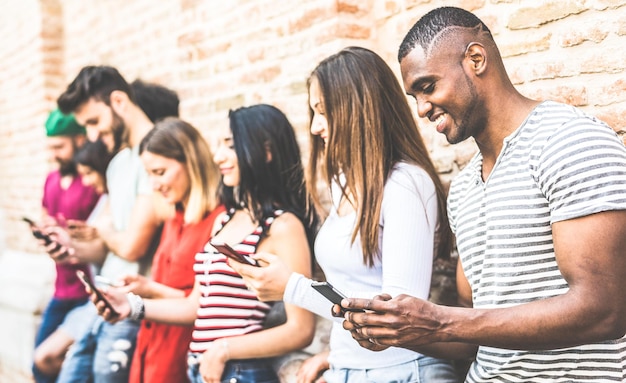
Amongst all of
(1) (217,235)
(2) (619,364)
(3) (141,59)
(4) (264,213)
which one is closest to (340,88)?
(4) (264,213)

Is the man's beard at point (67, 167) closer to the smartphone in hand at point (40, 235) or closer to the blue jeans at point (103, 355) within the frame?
the smartphone in hand at point (40, 235)

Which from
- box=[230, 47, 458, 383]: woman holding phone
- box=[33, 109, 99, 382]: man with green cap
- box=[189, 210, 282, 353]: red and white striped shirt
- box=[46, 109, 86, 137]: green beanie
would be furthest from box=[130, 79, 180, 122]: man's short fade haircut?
box=[230, 47, 458, 383]: woman holding phone

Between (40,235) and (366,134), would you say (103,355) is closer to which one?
(40,235)

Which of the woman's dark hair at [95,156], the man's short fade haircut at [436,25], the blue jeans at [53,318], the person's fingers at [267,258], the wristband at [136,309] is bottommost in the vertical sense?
the blue jeans at [53,318]

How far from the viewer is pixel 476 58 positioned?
1883 mm

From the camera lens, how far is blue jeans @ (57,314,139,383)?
351cm

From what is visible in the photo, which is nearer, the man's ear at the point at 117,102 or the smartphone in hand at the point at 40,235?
the smartphone in hand at the point at 40,235

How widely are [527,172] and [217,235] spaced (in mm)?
1690

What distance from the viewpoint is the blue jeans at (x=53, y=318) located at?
461 cm

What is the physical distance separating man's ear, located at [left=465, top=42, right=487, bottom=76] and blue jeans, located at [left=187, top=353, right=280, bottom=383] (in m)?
1.60

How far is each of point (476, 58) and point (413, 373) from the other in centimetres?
106

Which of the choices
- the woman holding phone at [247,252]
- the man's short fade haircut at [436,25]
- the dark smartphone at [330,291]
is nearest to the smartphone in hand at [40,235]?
the woman holding phone at [247,252]

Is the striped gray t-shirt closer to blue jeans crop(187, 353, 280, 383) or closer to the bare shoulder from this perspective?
the bare shoulder

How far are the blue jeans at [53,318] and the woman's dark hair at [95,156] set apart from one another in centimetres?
92
